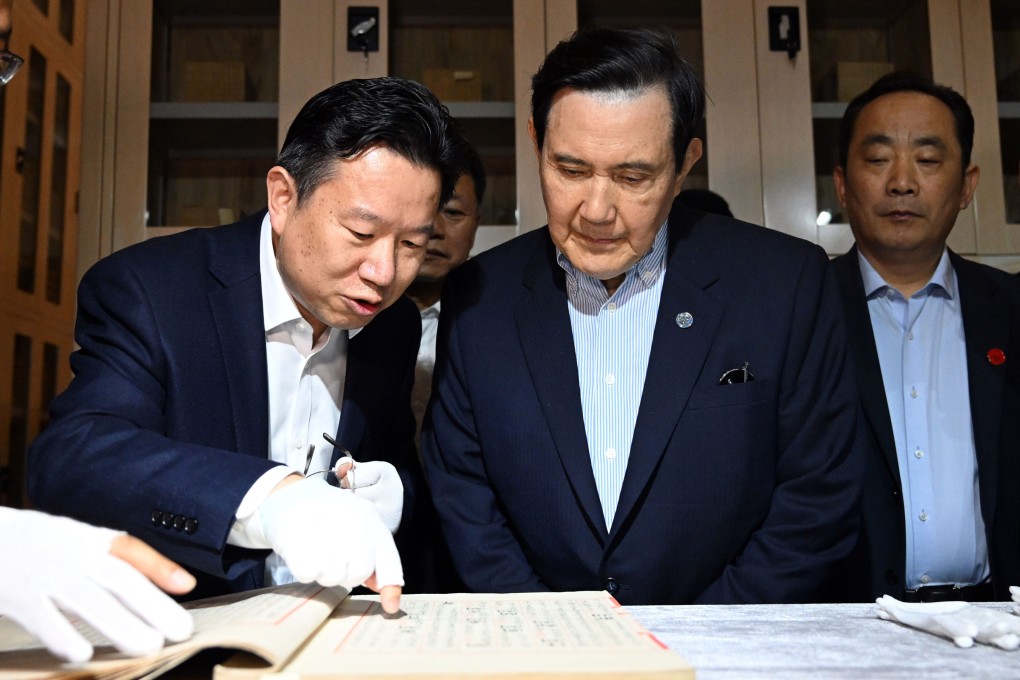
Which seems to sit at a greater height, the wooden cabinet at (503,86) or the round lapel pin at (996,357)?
the wooden cabinet at (503,86)

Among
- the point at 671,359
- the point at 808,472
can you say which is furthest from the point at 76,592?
the point at 808,472

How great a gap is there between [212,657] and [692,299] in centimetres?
84

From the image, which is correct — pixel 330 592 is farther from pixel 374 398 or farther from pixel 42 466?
pixel 374 398

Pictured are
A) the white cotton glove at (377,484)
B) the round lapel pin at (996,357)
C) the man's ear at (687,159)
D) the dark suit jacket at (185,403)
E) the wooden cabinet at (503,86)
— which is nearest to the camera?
Answer: the dark suit jacket at (185,403)

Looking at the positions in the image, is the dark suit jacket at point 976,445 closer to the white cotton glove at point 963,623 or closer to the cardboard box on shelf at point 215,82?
the white cotton glove at point 963,623

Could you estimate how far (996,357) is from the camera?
176 centimetres

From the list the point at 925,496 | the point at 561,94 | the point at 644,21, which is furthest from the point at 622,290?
the point at 644,21

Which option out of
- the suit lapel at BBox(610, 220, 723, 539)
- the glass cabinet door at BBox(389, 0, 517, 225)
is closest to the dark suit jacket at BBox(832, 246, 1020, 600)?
the suit lapel at BBox(610, 220, 723, 539)

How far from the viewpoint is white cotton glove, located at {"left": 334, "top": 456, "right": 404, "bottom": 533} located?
1.18 metres

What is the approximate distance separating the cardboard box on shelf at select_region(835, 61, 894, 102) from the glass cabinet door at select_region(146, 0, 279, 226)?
5.26ft

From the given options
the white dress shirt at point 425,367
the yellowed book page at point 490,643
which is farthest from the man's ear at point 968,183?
the yellowed book page at point 490,643

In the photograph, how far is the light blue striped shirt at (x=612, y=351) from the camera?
1.33m

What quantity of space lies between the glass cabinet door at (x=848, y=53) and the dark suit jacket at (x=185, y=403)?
1.67 meters

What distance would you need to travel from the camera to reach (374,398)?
142 cm
